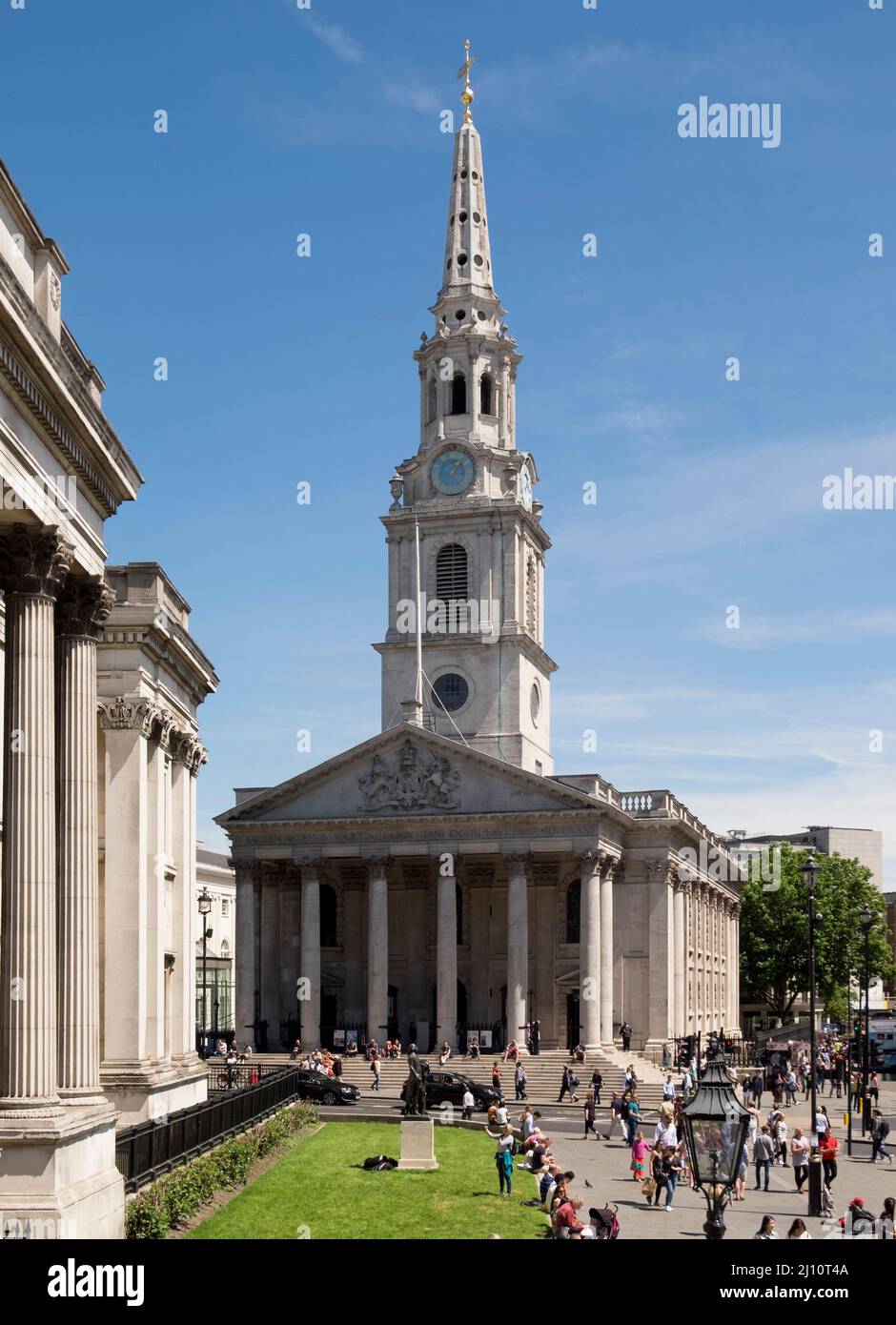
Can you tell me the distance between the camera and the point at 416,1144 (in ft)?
130

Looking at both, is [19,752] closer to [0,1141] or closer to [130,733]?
[0,1141]

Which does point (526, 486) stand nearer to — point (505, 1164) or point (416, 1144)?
point (416, 1144)

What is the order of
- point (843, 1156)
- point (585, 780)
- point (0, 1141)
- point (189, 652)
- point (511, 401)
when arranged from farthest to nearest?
point (511, 401) → point (585, 780) → point (843, 1156) → point (189, 652) → point (0, 1141)

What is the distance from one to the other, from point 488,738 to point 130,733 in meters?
52.2

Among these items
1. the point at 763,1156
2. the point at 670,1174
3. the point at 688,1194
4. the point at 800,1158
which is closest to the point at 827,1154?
the point at 800,1158

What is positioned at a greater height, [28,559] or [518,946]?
[28,559]

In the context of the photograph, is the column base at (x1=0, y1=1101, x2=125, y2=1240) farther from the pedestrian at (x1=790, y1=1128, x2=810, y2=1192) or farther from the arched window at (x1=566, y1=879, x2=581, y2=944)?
the arched window at (x1=566, y1=879, x2=581, y2=944)

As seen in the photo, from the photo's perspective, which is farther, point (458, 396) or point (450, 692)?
point (458, 396)

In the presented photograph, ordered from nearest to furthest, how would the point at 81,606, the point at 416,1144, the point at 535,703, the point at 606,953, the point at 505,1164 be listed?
1. the point at 81,606
2. the point at 505,1164
3. the point at 416,1144
4. the point at 606,953
5. the point at 535,703

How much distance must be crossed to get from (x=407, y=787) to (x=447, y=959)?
8.14m

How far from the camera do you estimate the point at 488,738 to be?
8862cm

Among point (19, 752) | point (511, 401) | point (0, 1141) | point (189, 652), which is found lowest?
point (0, 1141)

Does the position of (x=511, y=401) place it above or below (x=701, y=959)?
above
